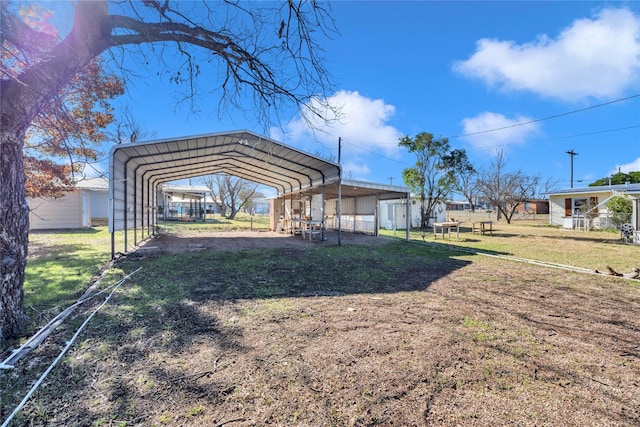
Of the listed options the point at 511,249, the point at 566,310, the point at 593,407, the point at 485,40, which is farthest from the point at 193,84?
the point at 511,249

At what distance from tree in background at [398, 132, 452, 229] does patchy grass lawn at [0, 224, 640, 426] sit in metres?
15.8

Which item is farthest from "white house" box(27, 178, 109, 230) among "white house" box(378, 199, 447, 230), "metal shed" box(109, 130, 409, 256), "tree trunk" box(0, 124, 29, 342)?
"white house" box(378, 199, 447, 230)

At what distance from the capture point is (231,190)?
33.0m

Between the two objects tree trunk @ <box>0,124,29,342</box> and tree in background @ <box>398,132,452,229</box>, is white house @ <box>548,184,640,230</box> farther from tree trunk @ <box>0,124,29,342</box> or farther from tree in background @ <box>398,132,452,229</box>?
tree trunk @ <box>0,124,29,342</box>

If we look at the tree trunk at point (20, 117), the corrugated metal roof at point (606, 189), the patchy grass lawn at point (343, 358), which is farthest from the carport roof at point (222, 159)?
the corrugated metal roof at point (606, 189)

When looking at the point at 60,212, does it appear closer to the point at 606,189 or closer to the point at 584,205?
the point at 584,205

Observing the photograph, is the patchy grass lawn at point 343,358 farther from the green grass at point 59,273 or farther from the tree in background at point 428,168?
the tree in background at point 428,168

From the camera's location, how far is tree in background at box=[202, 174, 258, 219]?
33.1 m

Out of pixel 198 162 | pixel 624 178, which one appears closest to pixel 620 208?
pixel 198 162

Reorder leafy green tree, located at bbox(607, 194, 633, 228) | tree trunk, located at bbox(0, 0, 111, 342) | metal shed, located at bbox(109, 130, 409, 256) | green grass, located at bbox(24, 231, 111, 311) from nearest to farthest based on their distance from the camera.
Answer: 1. tree trunk, located at bbox(0, 0, 111, 342)
2. green grass, located at bbox(24, 231, 111, 311)
3. metal shed, located at bbox(109, 130, 409, 256)
4. leafy green tree, located at bbox(607, 194, 633, 228)

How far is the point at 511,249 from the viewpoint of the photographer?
10.0 metres

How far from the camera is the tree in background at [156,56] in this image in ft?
8.76

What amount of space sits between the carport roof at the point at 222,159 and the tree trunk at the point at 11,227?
4.06 m

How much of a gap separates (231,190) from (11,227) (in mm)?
31267
